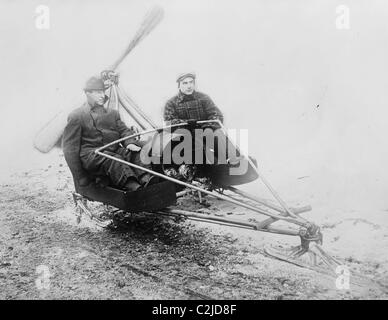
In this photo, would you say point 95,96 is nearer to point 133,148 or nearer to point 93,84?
point 93,84

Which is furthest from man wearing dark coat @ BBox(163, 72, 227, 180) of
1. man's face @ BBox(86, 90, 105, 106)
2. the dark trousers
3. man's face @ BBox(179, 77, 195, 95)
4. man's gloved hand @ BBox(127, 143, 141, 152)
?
man's face @ BBox(86, 90, 105, 106)

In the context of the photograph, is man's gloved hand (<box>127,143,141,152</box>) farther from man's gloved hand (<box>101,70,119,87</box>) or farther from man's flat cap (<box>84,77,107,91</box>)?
man's gloved hand (<box>101,70,119,87</box>)

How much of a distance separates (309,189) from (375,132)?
1.11 metres

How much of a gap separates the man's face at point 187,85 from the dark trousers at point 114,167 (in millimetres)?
1084

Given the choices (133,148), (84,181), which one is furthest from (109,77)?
(84,181)

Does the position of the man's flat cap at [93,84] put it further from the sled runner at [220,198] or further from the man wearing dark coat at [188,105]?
the man wearing dark coat at [188,105]

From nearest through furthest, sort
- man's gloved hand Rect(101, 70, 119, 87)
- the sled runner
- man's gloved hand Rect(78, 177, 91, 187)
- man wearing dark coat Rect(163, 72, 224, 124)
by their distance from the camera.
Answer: the sled runner, man's gloved hand Rect(78, 177, 91, 187), man wearing dark coat Rect(163, 72, 224, 124), man's gloved hand Rect(101, 70, 119, 87)

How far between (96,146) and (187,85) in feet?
4.35

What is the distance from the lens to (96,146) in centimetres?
424

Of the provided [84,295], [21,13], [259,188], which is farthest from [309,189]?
[21,13]

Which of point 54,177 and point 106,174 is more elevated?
point 106,174

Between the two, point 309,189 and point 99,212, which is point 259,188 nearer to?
point 309,189

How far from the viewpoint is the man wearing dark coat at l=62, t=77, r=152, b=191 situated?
12.7 feet

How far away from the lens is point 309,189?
16.6 ft
